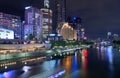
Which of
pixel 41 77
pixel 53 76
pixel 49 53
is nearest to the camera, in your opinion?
pixel 41 77

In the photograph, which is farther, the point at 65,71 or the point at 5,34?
the point at 5,34

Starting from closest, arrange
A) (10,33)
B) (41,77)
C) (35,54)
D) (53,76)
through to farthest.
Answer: (41,77)
(53,76)
(35,54)
(10,33)

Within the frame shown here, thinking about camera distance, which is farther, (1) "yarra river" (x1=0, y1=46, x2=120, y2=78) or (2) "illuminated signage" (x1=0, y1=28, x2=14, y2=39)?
(2) "illuminated signage" (x1=0, y1=28, x2=14, y2=39)

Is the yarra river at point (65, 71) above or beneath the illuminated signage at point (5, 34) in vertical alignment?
beneath

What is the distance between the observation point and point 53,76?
4078cm

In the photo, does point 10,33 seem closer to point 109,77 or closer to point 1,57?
point 1,57

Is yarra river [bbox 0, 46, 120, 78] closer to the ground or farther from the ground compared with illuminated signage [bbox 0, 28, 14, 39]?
closer to the ground

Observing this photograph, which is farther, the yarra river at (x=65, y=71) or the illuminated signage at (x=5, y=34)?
the illuminated signage at (x=5, y=34)

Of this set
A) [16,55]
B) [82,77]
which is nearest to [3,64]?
[16,55]

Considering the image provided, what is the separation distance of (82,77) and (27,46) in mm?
70233

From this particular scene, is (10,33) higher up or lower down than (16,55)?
higher up

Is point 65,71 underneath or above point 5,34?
underneath

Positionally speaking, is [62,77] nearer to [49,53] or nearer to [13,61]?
[13,61]

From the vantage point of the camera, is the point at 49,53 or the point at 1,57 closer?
the point at 1,57
